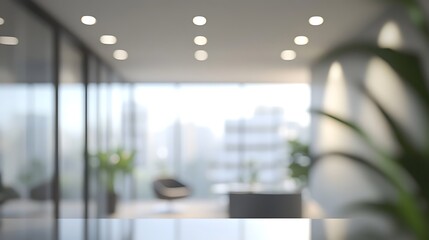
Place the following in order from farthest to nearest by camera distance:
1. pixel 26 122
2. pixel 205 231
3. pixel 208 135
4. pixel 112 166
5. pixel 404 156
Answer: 1. pixel 208 135
2. pixel 112 166
3. pixel 26 122
4. pixel 205 231
5. pixel 404 156

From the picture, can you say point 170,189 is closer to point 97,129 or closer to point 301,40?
point 97,129

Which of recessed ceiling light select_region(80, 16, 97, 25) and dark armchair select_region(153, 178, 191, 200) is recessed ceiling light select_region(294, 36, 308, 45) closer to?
recessed ceiling light select_region(80, 16, 97, 25)

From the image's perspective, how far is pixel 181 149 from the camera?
369 inches

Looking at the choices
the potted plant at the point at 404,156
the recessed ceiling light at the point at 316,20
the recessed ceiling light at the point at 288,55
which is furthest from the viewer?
the recessed ceiling light at the point at 288,55

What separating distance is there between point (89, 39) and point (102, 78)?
131cm

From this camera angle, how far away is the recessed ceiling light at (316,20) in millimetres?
4965

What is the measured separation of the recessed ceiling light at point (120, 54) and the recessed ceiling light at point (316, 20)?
2.70m

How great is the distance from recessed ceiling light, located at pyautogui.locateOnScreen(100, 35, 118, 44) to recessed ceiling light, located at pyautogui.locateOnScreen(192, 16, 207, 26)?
124 centimetres

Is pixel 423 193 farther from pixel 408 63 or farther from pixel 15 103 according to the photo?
pixel 15 103

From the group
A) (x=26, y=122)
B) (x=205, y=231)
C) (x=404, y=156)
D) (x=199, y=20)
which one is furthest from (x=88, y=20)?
(x=404, y=156)

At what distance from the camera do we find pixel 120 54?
22.0 ft

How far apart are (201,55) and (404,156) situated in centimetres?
595

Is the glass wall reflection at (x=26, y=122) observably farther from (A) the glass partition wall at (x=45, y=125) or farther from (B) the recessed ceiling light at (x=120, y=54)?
(B) the recessed ceiling light at (x=120, y=54)

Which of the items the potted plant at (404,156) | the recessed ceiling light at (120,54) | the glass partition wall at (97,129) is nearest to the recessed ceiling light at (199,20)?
the glass partition wall at (97,129)
